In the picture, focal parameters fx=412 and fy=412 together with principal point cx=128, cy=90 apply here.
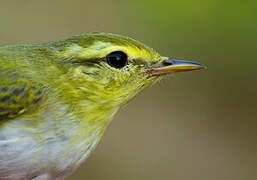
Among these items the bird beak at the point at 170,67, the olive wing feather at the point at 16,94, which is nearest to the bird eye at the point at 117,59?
the bird beak at the point at 170,67

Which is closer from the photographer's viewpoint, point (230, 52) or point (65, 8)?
point (230, 52)

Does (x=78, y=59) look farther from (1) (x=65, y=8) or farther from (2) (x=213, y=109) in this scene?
(1) (x=65, y=8)

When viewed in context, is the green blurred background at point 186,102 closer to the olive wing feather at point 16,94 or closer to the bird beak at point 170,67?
the bird beak at point 170,67

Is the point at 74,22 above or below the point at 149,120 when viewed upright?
above

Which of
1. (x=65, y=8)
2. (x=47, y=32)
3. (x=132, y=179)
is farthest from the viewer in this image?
(x=65, y=8)

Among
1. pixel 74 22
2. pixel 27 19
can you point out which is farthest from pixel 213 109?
pixel 27 19

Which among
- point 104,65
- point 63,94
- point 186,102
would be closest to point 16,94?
point 63,94

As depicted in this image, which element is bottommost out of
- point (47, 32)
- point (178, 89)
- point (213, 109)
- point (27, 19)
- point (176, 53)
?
point (213, 109)

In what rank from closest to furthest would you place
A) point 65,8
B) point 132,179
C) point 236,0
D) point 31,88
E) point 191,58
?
point 31,88 → point 236,0 → point 132,179 → point 191,58 → point 65,8
